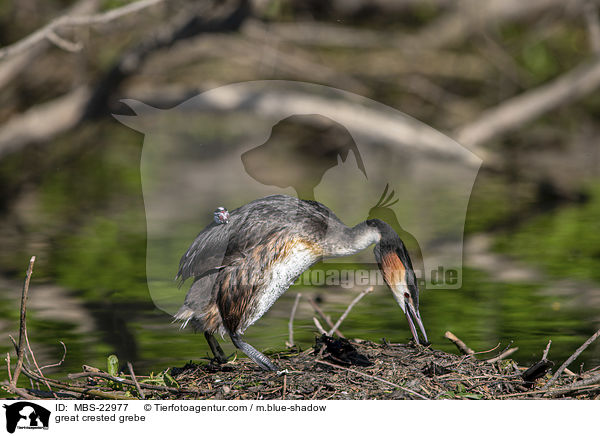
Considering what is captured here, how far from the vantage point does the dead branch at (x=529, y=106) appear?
36.5ft

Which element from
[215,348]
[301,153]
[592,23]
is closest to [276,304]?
[215,348]

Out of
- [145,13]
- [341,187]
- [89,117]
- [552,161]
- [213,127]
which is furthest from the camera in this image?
[552,161]

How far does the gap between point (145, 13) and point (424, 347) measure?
27.2 ft

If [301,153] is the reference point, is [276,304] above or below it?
below

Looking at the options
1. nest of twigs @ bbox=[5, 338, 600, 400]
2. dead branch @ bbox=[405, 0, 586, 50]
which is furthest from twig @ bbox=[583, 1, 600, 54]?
nest of twigs @ bbox=[5, 338, 600, 400]

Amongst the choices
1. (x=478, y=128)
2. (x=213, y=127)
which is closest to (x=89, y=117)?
(x=213, y=127)

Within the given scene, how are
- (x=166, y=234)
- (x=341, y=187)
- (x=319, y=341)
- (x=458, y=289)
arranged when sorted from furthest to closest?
(x=458, y=289), (x=341, y=187), (x=166, y=234), (x=319, y=341)

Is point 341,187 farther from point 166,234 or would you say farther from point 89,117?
point 89,117

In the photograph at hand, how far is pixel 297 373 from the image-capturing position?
362cm

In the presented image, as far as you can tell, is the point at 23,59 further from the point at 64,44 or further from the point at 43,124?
the point at 64,44
